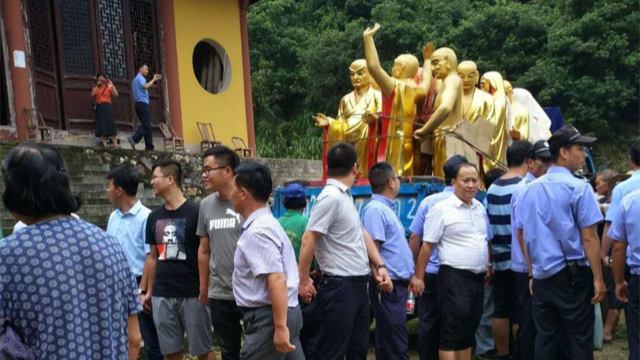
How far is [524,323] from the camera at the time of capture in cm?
554

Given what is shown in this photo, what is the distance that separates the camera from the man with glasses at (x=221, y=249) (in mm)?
4516

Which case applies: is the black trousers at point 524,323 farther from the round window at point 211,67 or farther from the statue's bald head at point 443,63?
the round window at point 211,67

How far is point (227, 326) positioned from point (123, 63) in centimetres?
954

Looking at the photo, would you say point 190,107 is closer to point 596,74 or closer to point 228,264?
point 228,264

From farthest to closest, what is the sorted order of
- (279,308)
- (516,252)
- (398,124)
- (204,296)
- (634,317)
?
(398,124) < (516,252) < (204,296) < (634,317) < (279,308)

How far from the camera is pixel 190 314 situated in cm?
475

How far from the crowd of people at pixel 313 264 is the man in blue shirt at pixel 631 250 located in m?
0.01

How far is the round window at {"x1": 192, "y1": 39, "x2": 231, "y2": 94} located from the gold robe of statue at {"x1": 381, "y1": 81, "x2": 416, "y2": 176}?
8184 millimetres

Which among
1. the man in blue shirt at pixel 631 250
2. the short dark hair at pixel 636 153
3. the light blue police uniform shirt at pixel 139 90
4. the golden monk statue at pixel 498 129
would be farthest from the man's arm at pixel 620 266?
the light blue police uniform shirt at pixel 139 90

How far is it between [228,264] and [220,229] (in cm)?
22

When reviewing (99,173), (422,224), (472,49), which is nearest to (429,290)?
(422,224)

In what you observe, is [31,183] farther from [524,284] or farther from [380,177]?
[524,284]

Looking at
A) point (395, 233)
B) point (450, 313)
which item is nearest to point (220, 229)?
point (395, 233)

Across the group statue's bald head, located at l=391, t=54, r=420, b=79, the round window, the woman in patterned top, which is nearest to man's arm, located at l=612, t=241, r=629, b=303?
the woman in patterned top
